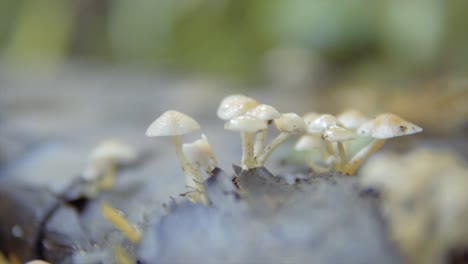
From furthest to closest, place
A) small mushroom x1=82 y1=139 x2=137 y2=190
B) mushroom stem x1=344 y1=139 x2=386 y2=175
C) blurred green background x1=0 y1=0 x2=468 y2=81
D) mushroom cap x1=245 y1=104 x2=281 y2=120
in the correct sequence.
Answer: blurred green background x1=0 y1=0 x2=468 y2=81 < small mushroom x1=82 y1=139 x2=137 y2=190 < mushroom stem x1=344 y1=139 x2=386 y2=175 < mushroom cap x1=245 y1=104 x2=281 y2=120

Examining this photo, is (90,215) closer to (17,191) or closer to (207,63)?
(17,191)

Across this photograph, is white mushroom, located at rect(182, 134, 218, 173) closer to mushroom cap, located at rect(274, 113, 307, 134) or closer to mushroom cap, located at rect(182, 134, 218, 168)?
A: mushroom cap, located at rect(182, 134, 218, 168)

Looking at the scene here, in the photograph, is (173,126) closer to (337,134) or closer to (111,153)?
(337,134)

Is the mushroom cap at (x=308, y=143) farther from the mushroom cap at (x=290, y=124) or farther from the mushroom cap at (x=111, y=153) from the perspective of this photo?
the mushroom cap at (x=111, y=153)

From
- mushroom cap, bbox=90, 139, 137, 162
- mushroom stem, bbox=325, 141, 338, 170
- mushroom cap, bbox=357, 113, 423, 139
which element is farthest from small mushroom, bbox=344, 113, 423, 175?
mushroom cap, bbox=90, 139, 137, 162

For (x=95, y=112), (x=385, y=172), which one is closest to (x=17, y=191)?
(x=385, y=172)

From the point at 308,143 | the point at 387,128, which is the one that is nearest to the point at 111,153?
the point at 308,143
